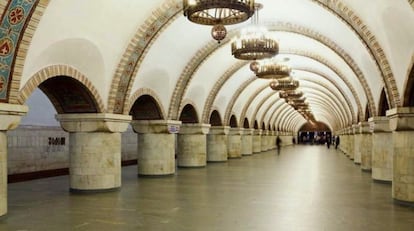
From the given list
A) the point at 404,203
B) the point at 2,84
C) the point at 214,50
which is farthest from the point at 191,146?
the point at 2,84

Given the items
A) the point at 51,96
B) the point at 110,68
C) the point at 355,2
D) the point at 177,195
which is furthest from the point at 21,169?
the point at 355,2

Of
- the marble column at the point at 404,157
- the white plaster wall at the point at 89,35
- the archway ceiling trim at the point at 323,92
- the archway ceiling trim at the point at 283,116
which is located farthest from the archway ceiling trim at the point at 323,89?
the white plaster wall at the point at 89,35

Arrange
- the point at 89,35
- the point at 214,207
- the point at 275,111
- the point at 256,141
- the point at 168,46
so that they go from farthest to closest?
1. the point at 275,111
2. the point at 256,141
3. the point at 168,46
4. the point at 89,35
5. the point at 214,207

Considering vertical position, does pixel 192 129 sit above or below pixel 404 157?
above

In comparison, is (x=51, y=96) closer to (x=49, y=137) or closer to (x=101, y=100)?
(x=101, y=100)

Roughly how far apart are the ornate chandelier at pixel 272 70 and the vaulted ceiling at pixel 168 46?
1021mm

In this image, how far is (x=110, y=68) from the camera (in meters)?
9.81

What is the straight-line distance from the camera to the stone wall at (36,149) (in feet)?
40.2

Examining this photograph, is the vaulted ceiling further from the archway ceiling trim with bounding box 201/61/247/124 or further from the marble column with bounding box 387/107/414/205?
the archway ceiling trim with bounding box 201/61/247/124

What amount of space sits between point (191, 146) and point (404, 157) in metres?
9.40

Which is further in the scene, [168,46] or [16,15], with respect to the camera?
[168,46]

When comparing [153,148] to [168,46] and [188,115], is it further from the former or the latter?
[188,115]

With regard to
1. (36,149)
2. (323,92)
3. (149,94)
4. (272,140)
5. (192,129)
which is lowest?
(272,140)

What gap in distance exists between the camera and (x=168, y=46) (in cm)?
1174
